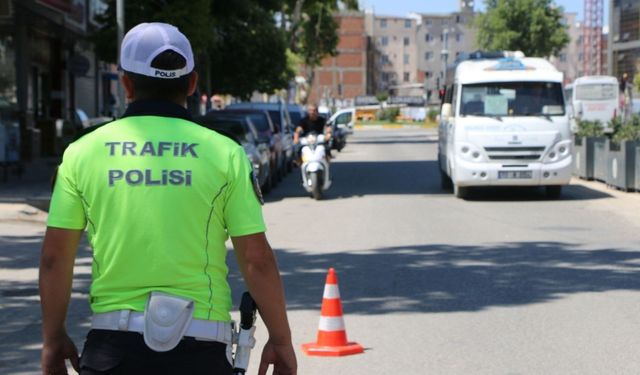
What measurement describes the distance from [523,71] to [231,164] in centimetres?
1800

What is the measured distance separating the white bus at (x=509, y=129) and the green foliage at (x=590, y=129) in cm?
669

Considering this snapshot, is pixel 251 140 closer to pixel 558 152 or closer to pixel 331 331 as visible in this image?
pixel 558 152

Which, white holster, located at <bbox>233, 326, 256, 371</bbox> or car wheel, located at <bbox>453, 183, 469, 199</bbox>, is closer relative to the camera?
white holster, located at <bbox>233, 326, 256, 371</bbox>

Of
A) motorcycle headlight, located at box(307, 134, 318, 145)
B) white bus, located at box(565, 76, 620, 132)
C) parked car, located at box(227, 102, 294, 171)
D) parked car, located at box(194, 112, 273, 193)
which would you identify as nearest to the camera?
motorcycle headlight, located at box(307, 134, 318, 145)

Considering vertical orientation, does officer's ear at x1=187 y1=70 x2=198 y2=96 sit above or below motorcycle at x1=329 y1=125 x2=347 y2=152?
above

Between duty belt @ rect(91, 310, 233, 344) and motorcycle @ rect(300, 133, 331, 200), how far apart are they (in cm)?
1778

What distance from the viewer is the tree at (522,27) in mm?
84625

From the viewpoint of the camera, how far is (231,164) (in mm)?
3418

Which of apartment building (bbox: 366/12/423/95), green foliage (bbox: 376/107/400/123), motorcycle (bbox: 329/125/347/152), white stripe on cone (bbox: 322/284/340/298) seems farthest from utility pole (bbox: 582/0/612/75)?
white stripe on cone (bbox: 322/284/340/298)

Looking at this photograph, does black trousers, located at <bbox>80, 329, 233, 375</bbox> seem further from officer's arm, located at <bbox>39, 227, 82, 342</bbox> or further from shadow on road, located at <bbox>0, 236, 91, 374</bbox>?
shadow on road, located at <bbox>0, 236, 91, 374</bbox>

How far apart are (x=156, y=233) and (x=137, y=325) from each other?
26 centimetres

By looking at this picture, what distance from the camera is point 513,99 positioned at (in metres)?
20.7

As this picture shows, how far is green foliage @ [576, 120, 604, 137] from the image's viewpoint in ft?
90.2

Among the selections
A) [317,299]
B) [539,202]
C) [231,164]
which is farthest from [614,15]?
[231,164]
